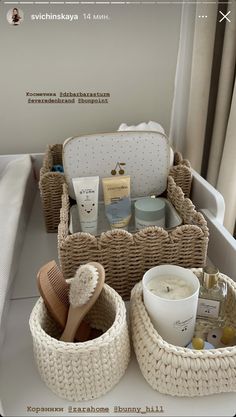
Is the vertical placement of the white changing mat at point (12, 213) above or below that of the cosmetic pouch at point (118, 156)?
below

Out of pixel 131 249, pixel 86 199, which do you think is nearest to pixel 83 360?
pixel 131 249

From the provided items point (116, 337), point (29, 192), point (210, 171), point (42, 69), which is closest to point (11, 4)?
point (42, 69)

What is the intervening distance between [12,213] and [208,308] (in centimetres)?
37

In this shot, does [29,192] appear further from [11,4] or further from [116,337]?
[116,337]

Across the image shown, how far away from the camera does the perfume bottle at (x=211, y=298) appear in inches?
18.8

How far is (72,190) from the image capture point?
2.16 feet

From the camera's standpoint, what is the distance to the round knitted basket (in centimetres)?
40

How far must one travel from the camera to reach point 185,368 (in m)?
0.40

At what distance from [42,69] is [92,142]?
0.95 ft

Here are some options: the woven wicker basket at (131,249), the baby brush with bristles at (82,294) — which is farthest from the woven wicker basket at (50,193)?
the baby brush with bristles at (82,294)

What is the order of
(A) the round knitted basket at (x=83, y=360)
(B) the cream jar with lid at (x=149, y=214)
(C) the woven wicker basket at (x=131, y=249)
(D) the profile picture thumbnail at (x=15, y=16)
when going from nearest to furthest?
1. (A) the round knitted basket at (x=83, y=360)
2. (C) the woven wicker basket at (x=131, y=249)
3. (B) the cream jar with lid at (x=149, y=214)
4. (D) the profile picture thumbnail at (x=15, y=16)
